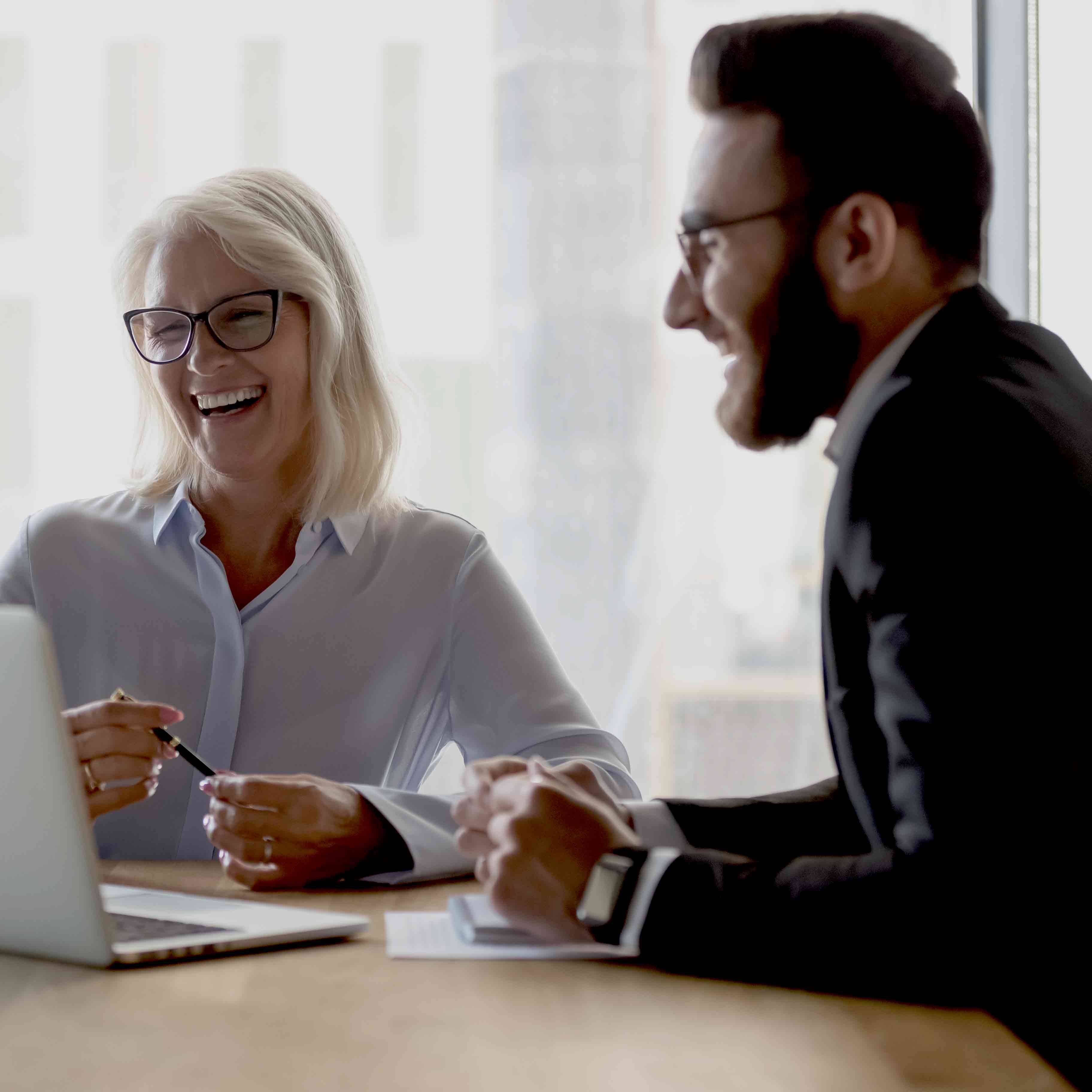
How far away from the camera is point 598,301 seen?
279 centimetres

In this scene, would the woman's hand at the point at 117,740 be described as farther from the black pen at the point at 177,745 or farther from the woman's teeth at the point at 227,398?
the woman's teeth at the point at 227,398

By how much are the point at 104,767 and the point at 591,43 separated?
210 cm

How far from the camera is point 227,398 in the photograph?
1857 millimetres

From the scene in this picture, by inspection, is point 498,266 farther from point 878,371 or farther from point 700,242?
point 878,371

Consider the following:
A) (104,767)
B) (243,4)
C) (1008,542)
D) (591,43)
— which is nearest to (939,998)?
(1008,542)

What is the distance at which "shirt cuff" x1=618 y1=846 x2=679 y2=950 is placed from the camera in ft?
3.01

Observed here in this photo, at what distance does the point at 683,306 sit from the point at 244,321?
80 cm

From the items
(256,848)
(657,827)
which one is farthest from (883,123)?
(256,848)

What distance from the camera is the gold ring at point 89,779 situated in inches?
52.3

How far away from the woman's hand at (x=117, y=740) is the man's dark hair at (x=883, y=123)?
2.89 ft

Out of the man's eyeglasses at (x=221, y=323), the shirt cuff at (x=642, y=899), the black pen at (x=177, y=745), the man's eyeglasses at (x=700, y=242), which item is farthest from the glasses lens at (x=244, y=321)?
the shirt cuff at (x=642, y=899)

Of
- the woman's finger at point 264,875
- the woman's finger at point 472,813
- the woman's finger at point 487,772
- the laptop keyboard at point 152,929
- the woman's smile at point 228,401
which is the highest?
the woman's smile at point 228,401

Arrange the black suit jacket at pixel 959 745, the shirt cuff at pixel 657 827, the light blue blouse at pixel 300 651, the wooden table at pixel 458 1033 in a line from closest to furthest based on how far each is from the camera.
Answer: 1. the wooden table at pixel 458 1033
2. the black suit jacket at pixel 959 745
3. the shirt cuff at pixel 657 827
4. the light blue blouse at pixel 300 651

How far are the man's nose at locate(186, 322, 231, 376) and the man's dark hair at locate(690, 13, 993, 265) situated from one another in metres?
0.95
